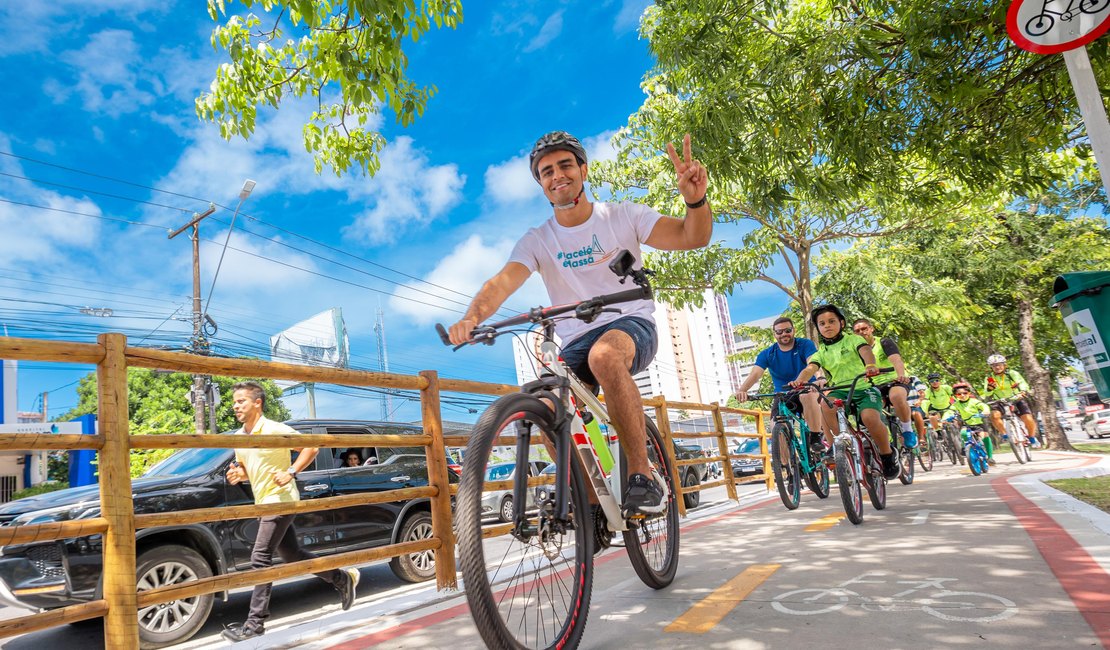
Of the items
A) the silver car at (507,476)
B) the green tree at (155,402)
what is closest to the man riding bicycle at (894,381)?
the silver car at (507,476)

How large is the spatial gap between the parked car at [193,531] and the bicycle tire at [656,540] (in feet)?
4.73

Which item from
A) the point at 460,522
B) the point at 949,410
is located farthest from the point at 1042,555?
the point at 949,410

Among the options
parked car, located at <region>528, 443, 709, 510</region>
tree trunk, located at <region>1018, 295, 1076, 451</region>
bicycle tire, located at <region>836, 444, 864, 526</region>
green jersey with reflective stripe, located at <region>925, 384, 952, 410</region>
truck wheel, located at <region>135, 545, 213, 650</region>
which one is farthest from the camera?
tree trunk, located at <region>1018, 295, 1076, 451</region>

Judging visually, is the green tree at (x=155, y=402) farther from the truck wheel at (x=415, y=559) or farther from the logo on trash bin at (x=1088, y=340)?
the logo on trash bin at (x=1088, y=340)

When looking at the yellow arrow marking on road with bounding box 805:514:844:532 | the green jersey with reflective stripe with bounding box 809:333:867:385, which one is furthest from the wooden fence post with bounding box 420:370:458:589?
the green jersey with reflective stripe with bounding box 809:333:867:385

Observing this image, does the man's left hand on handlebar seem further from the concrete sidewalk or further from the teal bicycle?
the teal bicycle

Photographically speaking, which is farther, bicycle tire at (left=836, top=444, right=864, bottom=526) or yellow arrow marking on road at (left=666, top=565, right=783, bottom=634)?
bicycle tire at (left=836, top=444, right=864, bottom=526)

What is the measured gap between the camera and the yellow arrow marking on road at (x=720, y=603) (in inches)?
109

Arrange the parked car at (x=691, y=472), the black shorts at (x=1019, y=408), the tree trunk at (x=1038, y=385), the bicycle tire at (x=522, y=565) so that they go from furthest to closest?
1. the tree trunk at (x=1038, y=385)
2. the black shorts at (x=1019, y=408)
3. the parked car at (x=691, y=472)
4. the bicycle tire at (x=522, y=565)

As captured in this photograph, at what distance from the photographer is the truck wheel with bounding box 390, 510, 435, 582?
22.1ft

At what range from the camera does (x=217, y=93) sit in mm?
5715

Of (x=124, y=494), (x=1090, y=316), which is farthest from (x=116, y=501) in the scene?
(x=1090, y=316)

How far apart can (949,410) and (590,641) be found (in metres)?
13.4

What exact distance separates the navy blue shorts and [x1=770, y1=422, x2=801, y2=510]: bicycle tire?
4.33 meters
